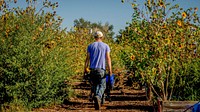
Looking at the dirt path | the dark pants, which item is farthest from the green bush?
the dark pants

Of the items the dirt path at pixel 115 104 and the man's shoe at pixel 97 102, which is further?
the dirt path at pixel 115 104

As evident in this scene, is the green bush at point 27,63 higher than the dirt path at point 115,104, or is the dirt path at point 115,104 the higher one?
the green bush at point 27,63

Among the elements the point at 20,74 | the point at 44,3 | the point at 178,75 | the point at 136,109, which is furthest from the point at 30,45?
the point at 178,75

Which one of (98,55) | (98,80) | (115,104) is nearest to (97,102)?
(98,80)

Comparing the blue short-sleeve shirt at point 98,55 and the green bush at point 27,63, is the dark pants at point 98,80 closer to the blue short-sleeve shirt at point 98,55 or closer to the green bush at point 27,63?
the blue short-sleeve shirt at point 98,55

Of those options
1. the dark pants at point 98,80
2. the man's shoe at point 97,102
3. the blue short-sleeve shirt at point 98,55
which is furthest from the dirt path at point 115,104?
the blue short-sleeve shirt at point 98,55

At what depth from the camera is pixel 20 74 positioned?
25.8ft

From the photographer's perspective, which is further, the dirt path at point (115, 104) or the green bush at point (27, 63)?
the dirt path at point (115, 104)

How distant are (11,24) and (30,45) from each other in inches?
29.3

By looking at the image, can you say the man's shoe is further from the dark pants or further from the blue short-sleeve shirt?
the blue short-sleeve shirt

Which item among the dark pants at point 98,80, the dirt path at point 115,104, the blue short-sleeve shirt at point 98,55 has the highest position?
the blue short-sleeve shirt at point 98,55

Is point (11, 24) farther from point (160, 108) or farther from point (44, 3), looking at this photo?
point (160, 108)

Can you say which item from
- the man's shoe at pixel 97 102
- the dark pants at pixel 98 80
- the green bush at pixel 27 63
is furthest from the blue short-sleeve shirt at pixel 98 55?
the green bush at pixel 27 63

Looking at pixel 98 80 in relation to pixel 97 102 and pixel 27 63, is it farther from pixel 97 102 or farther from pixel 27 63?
pixel 27 63
